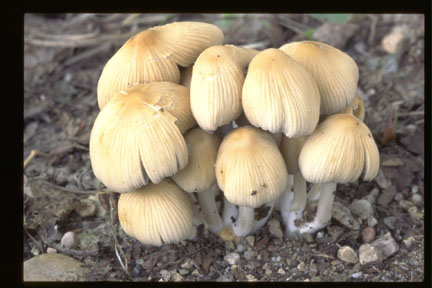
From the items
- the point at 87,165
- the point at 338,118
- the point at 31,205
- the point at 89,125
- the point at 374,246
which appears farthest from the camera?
the point at 89,125

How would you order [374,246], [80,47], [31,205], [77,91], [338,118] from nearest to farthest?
[338,118], [374,246], [31,205], [77,91], [80,47]

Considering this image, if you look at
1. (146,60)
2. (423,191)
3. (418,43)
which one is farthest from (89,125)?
(418,43)

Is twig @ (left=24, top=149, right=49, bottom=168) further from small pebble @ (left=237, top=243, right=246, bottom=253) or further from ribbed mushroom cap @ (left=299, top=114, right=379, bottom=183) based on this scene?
ribbed mushroom cap @ (left=299, top=114, right=379, bottom=183)

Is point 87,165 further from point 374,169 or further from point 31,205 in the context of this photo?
point 374,169

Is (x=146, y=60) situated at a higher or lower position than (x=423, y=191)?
higher

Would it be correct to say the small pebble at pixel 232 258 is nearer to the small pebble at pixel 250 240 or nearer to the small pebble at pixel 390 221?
the small pebble at pixel 250 240

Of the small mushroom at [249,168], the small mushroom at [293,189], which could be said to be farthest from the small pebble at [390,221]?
the small mushroom at [249,168]
